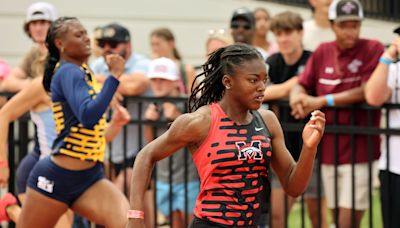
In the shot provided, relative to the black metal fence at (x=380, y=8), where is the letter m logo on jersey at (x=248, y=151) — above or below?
below

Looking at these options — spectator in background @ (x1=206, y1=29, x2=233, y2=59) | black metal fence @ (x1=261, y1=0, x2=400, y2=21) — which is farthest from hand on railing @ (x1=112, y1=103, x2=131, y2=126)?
black metal fence @ (x1=261, y1=0, x2=400, y2=21)

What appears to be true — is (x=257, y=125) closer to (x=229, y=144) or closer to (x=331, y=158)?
(x=229, y=144)

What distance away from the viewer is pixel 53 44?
809 cm

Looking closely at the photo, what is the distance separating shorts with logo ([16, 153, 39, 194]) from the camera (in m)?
8.64

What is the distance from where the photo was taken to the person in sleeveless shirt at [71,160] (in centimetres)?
774

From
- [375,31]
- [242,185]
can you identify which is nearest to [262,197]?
[242,185]

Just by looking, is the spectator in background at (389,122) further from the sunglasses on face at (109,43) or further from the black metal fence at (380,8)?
the black metal fence at (380,8)

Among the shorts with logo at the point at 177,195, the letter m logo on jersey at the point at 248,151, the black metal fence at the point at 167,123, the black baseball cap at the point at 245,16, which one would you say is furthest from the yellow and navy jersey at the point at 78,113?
the black baseball cap at the point at 245,16

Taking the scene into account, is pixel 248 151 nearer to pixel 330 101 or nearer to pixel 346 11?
pixel 330 101

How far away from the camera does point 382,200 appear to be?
8.07m

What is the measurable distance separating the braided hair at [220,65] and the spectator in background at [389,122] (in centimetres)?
197

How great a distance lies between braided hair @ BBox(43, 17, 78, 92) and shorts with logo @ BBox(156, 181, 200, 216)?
1.54 m

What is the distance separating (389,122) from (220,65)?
7.48ft

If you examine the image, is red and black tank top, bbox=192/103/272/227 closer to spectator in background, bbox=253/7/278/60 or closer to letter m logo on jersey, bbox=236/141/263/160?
letter m logo on jersey, bbox=236/141/263/160
